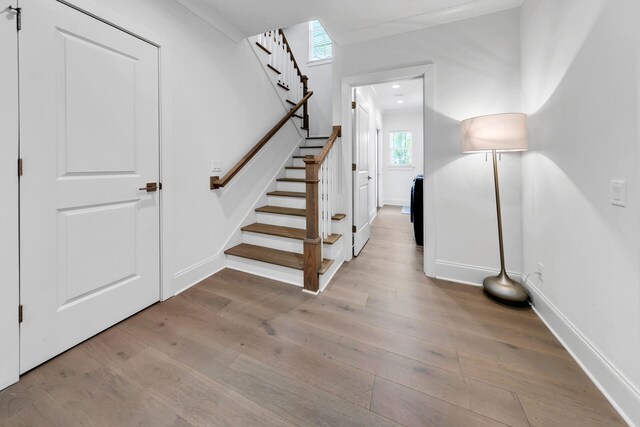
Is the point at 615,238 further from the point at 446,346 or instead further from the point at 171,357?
the point at 171,357

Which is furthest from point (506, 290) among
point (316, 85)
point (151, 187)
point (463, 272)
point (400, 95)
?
point (400, 95)

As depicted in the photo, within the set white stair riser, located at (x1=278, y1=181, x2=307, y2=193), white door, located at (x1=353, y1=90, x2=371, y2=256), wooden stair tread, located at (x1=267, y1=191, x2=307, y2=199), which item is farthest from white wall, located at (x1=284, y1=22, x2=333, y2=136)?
wooden stair tread, located at (x1=267, y1=191, x2=307, y2=199)

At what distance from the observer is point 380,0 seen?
6.58ft

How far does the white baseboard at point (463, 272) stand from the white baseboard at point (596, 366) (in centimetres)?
50

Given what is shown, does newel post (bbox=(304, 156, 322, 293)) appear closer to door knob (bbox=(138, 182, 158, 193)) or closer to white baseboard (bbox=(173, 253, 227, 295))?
white baseboard (bbox=(173, 253, 227, 295))

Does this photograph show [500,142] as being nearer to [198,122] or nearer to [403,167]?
[198,122]

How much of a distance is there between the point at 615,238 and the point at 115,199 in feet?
9.00

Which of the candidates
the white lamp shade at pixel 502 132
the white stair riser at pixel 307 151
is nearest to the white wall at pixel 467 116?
the white lamp shade at pixel 502 132

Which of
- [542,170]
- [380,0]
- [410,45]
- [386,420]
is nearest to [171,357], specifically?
[386,420]

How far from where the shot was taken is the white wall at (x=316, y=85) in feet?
15.4

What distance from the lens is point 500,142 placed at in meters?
1.81

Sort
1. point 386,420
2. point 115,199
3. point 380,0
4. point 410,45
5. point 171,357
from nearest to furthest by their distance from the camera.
Result: point 386,420, point 171,357, point 115,199, point 380,0, point 410,45

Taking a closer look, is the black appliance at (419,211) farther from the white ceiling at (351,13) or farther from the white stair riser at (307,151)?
the white ceiling at (351,13)

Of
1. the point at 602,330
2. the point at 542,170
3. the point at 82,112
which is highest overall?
the point at 82,112
